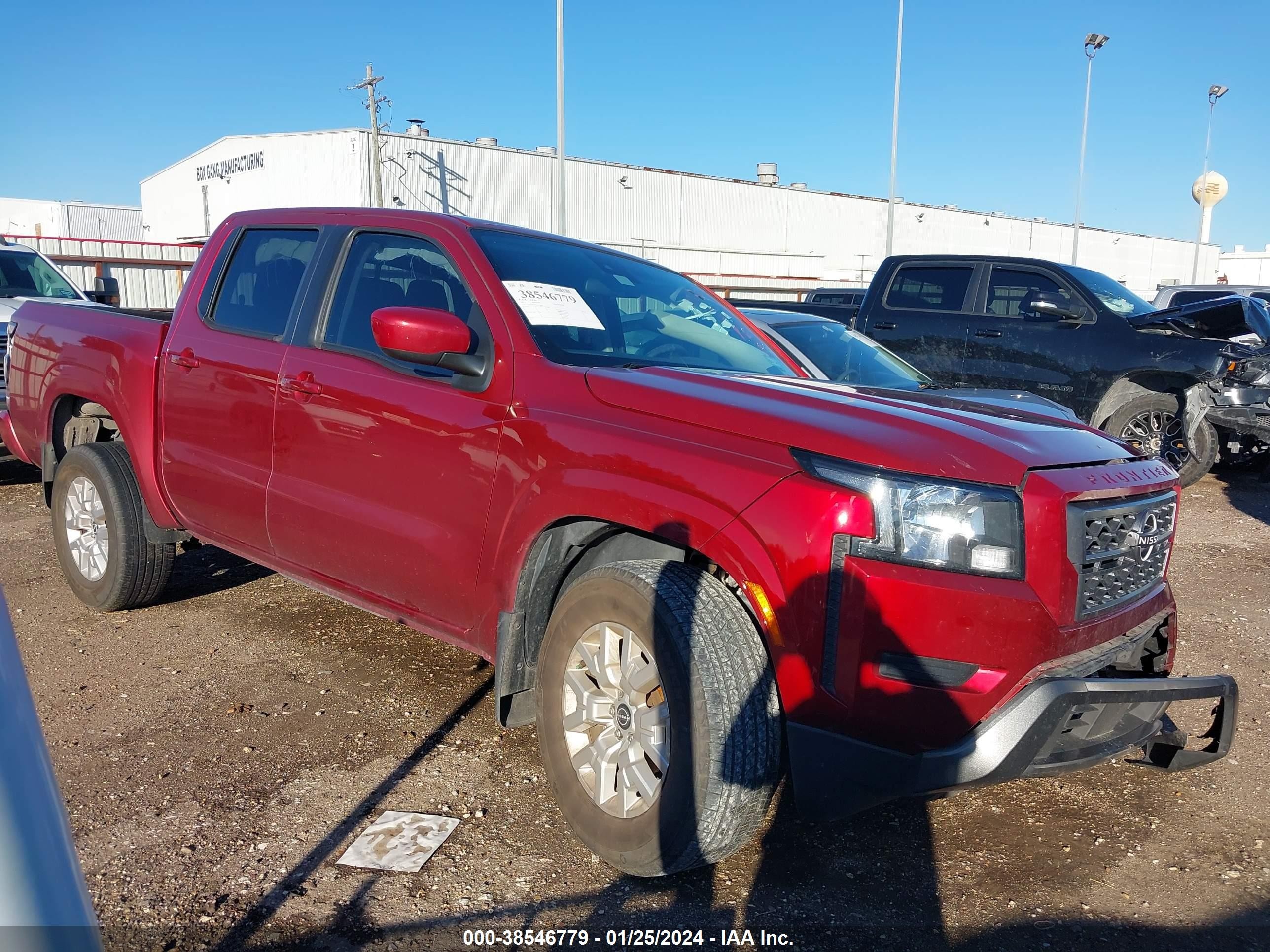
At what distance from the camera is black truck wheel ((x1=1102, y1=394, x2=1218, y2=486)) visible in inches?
334

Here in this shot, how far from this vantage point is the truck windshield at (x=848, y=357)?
5973mm

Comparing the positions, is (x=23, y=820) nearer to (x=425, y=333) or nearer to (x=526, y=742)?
(x=425, y=333)

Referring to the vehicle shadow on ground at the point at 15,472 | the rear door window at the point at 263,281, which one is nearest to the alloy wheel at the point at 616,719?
the rear door window at the point at 263,281

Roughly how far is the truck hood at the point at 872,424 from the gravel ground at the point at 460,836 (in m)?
1.22

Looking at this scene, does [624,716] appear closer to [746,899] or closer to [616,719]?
[616,719]

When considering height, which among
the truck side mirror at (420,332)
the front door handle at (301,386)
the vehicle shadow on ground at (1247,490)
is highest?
the truck side mirror at (420,332)

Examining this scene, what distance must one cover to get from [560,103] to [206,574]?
16.9 m

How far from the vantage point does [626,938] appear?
8.12ft

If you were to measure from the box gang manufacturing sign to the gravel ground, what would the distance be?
42370 millimetres

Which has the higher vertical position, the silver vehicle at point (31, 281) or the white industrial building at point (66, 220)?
the white industrial building at point (66, 220)

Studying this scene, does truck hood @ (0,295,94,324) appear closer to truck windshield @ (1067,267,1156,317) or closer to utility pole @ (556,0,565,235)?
truck windshield @ (1067,267,1156,317)

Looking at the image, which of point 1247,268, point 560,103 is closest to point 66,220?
point 560,103

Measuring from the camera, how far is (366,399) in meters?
3.41

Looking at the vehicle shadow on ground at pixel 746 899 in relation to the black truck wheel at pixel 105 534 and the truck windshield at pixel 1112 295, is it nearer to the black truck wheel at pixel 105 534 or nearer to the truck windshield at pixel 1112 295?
the black truck wheel at pixel 105 534
